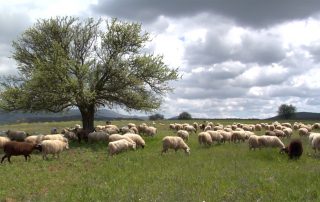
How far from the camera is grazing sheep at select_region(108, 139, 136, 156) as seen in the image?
27133 millimetres

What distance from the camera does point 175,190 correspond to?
14039mm

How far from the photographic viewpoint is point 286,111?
149 metres

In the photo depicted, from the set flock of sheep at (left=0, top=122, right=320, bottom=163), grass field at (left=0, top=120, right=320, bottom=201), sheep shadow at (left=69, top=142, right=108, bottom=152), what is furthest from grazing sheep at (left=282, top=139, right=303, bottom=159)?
sheep shadow at (left=69, top=142, right=108, bottom=152)

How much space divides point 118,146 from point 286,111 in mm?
129934

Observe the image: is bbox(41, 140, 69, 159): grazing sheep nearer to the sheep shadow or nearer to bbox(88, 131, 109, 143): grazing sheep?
the sheep shadow

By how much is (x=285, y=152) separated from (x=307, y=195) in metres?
13.3

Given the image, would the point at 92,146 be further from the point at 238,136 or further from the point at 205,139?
the point at 238,136

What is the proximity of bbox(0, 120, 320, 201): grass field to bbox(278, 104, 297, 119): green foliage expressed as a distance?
12681 cm

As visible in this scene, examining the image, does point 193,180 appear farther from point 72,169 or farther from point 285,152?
point 285,152

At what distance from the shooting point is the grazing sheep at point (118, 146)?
1068 inches

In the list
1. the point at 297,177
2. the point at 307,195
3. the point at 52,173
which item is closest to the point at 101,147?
the point at 52,173

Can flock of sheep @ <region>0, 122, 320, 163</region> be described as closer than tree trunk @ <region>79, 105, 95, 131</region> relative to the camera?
Yes

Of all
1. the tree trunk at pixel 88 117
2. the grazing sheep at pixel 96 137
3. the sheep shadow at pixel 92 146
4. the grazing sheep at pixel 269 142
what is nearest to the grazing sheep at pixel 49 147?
the sheep shadow at pixel 92 146

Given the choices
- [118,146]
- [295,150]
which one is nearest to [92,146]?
[118,146]
